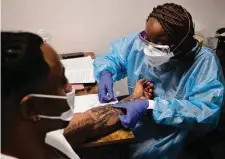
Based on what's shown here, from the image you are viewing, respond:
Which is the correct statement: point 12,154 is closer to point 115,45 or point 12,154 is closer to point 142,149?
point 142,149

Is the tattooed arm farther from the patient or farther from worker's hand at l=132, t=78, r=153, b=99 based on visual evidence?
the patient

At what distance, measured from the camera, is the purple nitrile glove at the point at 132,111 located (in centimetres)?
133

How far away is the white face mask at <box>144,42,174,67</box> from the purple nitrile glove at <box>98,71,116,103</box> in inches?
11.0

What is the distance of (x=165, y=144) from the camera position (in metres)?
1.55

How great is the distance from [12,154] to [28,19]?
57.7 inches

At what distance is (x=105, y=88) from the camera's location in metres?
1.63

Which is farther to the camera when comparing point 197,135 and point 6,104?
point 197,135

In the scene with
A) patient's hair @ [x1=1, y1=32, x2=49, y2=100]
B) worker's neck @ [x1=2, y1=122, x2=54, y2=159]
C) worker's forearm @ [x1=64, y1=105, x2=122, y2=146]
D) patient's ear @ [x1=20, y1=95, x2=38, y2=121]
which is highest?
patient's hair @ [x1=1, y1=32, x2=49, y2=100]

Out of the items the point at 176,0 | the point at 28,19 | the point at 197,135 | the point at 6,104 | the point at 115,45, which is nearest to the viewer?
the point at 6,104

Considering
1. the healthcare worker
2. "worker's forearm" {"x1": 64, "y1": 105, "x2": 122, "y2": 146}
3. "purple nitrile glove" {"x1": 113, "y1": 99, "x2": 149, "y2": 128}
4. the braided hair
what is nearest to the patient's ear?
"worker's forearm" {"x1": 64, "y1": 105, "x2": 122, "y2": 146}

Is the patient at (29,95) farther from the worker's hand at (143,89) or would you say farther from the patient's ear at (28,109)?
the worker's hand at (143,89)

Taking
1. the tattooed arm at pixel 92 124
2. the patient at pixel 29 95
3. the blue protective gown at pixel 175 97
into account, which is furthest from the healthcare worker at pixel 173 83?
the patient at pixel 29 95

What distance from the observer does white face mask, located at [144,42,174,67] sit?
4.83 ft

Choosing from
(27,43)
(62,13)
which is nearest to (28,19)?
(62,13)
